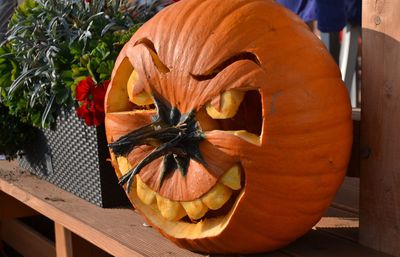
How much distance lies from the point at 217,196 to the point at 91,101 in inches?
20.8

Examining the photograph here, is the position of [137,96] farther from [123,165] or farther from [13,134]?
[13,134]

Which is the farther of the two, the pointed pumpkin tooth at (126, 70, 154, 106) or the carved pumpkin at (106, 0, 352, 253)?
the pointed pumpkin tooth at (126, 70, 154, 106)

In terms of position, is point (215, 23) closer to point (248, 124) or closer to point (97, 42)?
point (248, 124)

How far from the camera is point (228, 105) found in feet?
3.48

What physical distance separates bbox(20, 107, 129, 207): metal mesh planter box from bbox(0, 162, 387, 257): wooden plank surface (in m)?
0.04

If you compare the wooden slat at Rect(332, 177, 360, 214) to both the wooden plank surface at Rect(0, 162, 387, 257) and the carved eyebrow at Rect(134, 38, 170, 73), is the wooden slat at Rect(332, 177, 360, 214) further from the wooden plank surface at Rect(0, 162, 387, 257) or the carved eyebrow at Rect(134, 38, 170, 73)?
→ the carved eyebrow at Rect(134, 38, 170, 73)

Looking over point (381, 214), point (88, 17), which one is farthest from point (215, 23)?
point (88, 17)

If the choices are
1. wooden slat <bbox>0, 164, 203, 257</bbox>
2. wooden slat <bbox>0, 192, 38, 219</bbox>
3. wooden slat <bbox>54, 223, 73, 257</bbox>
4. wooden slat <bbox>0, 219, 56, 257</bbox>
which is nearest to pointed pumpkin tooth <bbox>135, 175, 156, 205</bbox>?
wooden slat <bbox>0, 164, 203, 257</bbox>

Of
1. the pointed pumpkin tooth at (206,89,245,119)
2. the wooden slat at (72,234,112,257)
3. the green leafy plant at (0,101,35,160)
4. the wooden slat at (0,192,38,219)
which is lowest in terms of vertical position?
the wooden slat at (0,192,38,219)

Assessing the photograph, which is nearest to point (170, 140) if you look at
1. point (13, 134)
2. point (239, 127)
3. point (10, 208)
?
point (239, 127)

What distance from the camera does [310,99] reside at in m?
1.06

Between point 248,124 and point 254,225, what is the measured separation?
20 cm

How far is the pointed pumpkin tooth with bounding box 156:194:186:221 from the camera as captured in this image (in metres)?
1.16

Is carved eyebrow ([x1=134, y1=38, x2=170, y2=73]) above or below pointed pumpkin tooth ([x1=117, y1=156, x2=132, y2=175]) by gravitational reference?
above
